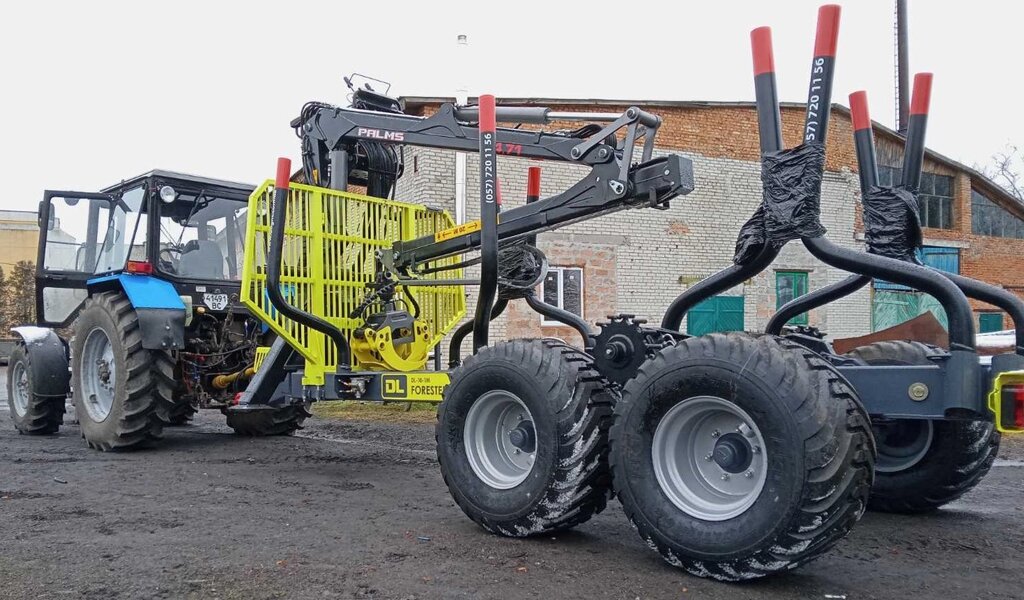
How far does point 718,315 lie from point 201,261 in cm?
1206

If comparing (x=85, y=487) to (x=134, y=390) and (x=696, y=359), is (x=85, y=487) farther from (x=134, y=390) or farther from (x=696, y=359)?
(x=696, y=359)

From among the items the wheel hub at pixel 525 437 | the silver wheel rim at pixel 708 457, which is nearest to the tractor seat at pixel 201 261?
the wheel hub at pixel 525 437

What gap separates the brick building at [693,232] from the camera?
53.0 feet

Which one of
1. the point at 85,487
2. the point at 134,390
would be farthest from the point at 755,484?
the point at 134,390

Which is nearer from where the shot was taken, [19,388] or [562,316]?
[562,316]

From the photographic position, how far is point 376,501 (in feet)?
18.9

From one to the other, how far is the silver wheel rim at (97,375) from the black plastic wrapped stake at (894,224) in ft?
22.2

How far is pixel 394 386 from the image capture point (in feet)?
20.1

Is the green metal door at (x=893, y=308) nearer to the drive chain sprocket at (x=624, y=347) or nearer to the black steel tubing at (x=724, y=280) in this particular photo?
the black steel tubing at (x=724, y=280)

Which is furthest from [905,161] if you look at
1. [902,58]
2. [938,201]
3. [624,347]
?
[938,201]

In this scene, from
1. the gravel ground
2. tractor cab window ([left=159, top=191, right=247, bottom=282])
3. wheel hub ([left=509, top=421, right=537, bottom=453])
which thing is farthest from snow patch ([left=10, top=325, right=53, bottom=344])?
wheel hub ([left=509, top=421, right=537, bottom=453])

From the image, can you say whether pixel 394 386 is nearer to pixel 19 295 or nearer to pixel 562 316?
pixel 562 316

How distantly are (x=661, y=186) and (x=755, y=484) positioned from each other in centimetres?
201

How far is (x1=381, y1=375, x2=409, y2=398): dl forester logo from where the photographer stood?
238 inches
